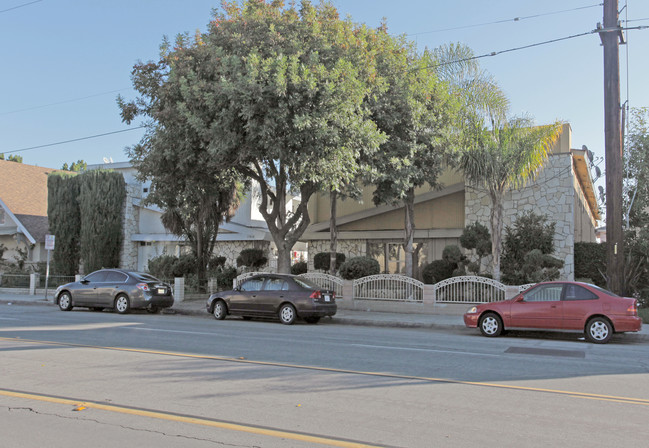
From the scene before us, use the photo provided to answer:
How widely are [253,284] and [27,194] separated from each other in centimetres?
2388

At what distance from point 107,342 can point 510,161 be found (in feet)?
45.8

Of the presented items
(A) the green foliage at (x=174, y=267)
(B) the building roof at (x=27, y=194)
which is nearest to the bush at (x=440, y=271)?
(A) the green foliage at (x=174, y=267)

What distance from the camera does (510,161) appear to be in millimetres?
18547

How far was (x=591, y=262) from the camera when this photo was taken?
69.3ft

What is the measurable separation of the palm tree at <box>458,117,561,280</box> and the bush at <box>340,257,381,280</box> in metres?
4.59

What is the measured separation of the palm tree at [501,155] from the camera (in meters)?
18.4

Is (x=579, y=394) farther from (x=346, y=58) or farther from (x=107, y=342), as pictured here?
(x=346, y=58)

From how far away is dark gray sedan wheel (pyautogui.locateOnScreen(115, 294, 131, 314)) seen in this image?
18.1m

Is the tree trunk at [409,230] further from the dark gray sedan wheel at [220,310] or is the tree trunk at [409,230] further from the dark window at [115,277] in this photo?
the dark window at [115,277]

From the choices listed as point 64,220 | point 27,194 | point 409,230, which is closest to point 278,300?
point 409,230

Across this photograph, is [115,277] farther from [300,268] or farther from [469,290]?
[469,290]

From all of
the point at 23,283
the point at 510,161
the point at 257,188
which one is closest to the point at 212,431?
the point at 510,161

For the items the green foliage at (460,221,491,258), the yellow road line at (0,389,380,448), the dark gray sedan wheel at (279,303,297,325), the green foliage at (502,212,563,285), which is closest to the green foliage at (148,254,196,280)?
the dark gray sedan wheel at (279,303,297,325)

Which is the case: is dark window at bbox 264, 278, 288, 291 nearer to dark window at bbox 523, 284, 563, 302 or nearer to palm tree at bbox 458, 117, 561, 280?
dark window at bbox 523, 284, 563, 302
